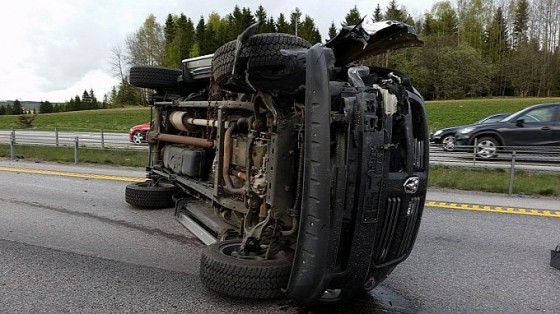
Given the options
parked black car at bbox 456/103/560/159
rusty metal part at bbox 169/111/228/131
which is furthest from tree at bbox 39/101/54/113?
rusty metal part at bbox 169/111/228/131

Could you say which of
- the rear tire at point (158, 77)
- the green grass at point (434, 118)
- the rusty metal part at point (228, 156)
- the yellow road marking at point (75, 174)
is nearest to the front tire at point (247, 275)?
the rusty metal part at point (228, 156)

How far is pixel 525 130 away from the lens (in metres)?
13.3

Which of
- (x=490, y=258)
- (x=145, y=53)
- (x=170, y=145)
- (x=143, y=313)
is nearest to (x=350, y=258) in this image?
(x=143, y=313)

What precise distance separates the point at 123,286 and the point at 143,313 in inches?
23.6

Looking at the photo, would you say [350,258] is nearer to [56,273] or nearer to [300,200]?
[300,200]

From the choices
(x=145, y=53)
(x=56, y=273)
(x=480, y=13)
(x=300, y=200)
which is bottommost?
(x=56, y=273)

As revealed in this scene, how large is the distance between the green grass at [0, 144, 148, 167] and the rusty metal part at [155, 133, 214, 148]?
662cm

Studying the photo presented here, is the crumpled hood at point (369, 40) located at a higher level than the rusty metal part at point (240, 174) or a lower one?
higher

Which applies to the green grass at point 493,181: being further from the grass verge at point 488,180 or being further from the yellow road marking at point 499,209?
the yellow road marking at point 499,209

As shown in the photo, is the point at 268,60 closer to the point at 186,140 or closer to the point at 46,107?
the point at 186,140

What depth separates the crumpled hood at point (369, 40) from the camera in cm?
301

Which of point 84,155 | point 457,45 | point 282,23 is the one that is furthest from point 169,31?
point 84,155

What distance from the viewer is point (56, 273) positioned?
432 cm

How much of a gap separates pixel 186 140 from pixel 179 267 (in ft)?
6.19
